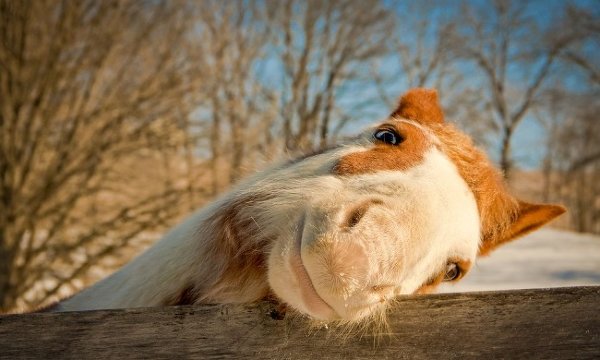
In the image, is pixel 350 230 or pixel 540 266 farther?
pixel 540 266

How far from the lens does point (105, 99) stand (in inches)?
235

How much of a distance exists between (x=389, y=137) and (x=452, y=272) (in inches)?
18.4

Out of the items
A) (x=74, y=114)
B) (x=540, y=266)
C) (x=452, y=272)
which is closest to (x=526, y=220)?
(x=452, y=272)

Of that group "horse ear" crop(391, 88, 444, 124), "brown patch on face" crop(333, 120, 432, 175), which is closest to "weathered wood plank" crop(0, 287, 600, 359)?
"brown patch on face" crop(333, 120, 432, 175)

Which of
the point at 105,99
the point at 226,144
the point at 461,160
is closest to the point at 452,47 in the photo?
the point at 226,144

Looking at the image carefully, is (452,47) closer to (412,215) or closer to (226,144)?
(226,144)

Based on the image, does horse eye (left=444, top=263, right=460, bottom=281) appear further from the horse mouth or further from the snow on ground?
the snow on ground

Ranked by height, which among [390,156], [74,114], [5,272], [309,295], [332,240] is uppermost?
[74,114]

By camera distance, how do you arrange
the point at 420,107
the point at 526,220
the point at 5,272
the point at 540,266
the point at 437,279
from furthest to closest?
the point at 540,266, the point at 5,272, the point at 420,107, the point at 526,220, the point at 437,279

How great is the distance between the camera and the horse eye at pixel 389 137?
151cm

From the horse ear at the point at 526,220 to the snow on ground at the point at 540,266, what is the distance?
5391 mm

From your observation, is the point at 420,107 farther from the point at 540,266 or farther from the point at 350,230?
the point at 540,266

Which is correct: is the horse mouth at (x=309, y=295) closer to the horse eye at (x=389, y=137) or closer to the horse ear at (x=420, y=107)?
the horse eye at (x=389, y=137)

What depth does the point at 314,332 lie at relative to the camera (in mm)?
1187
